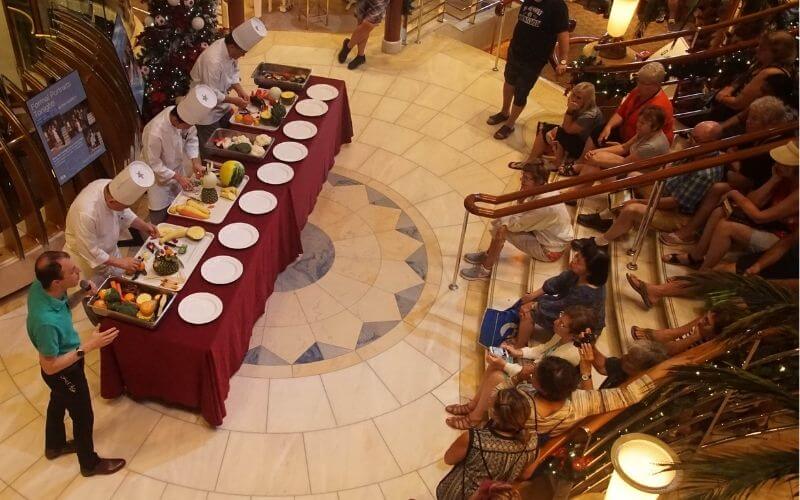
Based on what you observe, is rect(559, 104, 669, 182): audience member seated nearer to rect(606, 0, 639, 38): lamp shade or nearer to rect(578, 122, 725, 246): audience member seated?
rect(578, 122, 725, 246): audience member seated

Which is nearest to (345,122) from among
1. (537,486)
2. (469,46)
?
(469,46)

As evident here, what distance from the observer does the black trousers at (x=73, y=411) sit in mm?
3838

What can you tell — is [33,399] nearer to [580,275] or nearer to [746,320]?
[580,275]

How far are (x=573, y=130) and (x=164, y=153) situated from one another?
11.5 ft

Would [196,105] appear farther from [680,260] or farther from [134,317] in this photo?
[680,260]

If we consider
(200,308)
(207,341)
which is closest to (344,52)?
(200,308)

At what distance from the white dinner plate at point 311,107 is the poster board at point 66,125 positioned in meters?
1.74

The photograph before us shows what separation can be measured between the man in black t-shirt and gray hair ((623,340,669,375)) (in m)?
3.73

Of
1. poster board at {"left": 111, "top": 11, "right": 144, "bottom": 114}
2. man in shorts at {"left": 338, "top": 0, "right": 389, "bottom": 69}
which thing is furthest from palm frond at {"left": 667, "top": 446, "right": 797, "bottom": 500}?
man in shorts at {"left": 338, "top": 0, "right": 389, "bottom": 69}

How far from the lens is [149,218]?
5.82 meters

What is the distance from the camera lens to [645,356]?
12.7 feet

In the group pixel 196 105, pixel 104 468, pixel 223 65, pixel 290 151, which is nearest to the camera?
pixel 104 468

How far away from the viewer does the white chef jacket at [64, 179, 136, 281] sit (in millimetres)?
4348

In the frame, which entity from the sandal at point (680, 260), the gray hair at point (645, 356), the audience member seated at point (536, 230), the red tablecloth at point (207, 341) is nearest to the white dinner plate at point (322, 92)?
the red tablecloth at point (207, 341)
